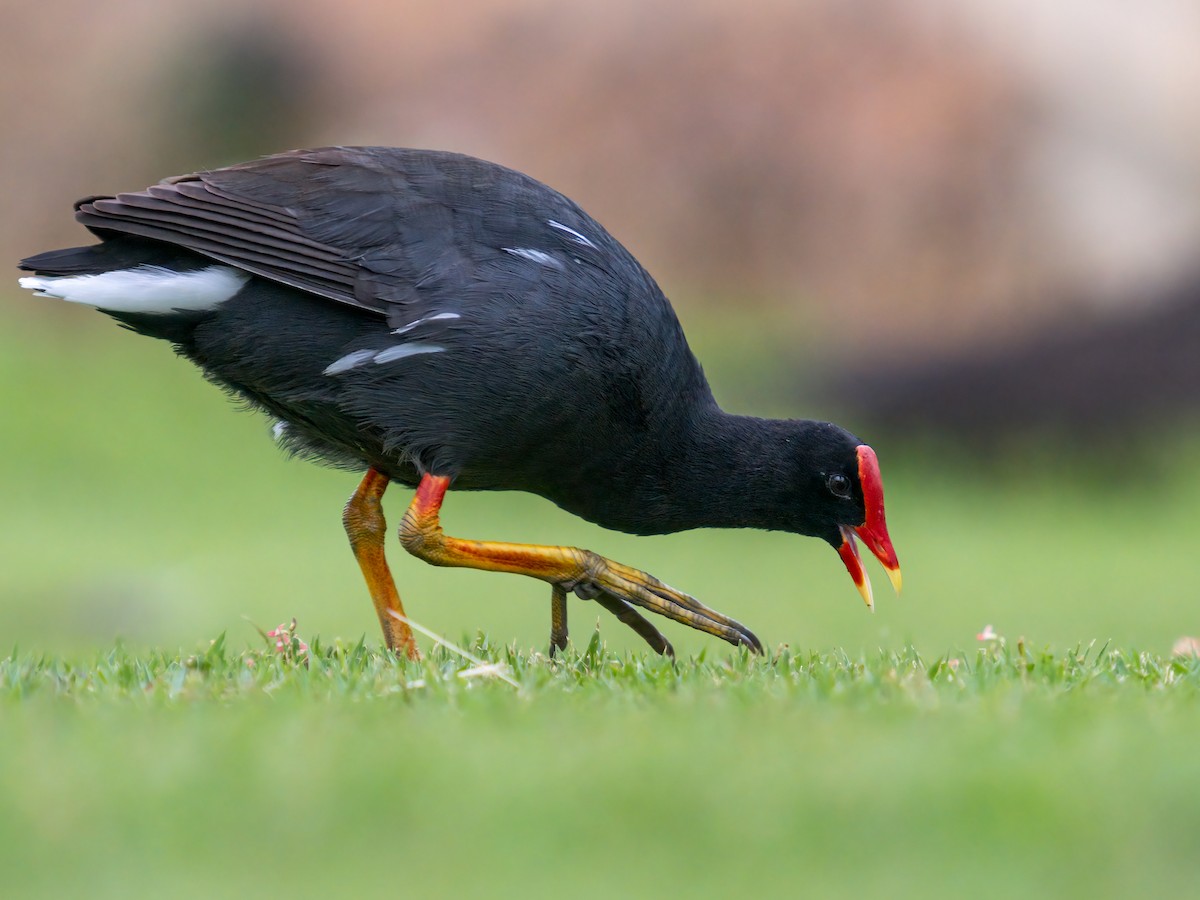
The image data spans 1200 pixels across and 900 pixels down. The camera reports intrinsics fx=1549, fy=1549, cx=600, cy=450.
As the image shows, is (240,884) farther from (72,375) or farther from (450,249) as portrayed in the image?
(72,375)

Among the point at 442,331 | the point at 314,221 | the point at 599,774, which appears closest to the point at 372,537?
the point at 442,331

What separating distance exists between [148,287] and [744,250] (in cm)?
1868

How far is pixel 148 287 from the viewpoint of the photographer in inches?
194

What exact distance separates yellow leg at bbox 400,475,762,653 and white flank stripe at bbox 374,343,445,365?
406 millimetres

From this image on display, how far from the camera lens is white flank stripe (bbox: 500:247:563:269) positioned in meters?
4.94

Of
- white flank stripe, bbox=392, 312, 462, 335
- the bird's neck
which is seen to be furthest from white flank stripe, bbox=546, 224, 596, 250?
the bird's neck

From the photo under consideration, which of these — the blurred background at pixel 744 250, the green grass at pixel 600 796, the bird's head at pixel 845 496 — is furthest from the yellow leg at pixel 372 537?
the blurred background at pixel 744 250

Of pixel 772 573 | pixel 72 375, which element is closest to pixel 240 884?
pixel 772 573

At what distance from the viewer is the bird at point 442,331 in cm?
486

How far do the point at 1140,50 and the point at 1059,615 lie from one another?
13420mm

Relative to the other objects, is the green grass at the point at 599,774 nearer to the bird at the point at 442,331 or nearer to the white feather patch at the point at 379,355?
the bird at the point at 442,331

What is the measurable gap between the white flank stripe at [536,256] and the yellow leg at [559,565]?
0.76 metres

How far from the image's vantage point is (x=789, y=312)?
2202 cm

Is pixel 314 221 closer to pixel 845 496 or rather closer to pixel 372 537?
pixel 372 537
